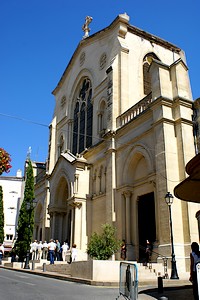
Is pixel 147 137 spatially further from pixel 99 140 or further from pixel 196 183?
pixel 196 183

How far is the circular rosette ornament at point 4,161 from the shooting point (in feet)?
34.7

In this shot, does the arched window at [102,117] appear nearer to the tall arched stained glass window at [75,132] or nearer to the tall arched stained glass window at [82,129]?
the tall arched stained glass window at [82,129]

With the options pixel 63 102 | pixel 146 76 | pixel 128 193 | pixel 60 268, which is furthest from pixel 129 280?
pixel 63 102

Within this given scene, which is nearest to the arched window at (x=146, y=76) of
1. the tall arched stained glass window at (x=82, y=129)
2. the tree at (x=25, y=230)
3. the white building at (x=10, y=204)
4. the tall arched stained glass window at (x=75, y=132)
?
the tall arched stained glass window at (x=82, y=129)

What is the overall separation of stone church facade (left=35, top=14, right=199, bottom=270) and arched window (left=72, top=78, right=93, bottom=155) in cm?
10

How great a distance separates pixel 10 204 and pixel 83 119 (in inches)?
1168

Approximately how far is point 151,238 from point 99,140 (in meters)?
9.26

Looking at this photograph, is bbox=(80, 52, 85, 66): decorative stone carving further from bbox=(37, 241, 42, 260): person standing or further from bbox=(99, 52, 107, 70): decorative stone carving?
bbox=(37, 241, 42, 260): person standing

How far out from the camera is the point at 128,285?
674 cm

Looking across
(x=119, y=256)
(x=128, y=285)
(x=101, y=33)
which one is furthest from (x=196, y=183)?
(x=101, y=33)

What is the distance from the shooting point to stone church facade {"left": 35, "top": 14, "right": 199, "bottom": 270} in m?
15.8

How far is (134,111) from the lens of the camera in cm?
1984

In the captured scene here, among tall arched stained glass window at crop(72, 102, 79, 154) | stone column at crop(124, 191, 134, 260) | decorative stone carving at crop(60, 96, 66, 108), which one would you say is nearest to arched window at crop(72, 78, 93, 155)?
tall arched stained glass window at crop(72, 102, 79, 154)

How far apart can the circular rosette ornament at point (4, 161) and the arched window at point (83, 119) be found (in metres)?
15.3
